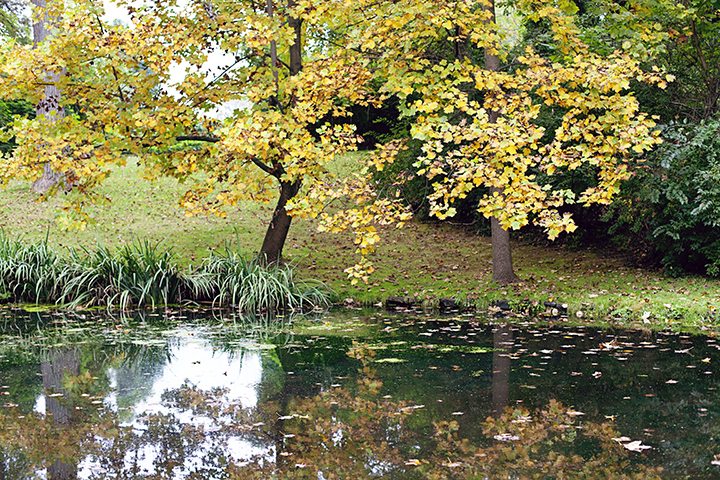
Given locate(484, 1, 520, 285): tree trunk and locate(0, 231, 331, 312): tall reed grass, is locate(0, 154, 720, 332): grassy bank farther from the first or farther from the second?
locate(0, 231, 331, 312): tall reed grass

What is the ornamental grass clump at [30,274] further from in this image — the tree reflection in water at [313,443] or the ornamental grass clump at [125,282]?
the tree reflection in water at [313,443]

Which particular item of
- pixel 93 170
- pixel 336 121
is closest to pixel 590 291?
pixel 93 170

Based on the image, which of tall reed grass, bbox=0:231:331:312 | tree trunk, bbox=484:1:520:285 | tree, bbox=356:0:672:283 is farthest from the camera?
tree trunk, bbox=484:1:520:285

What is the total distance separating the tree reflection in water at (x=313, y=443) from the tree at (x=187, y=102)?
3.51 m

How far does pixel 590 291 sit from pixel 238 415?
21.6 ft

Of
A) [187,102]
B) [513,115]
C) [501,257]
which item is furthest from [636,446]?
[187,102]

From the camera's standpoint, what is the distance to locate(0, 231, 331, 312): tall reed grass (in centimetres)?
991

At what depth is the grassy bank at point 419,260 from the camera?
869 centimetres

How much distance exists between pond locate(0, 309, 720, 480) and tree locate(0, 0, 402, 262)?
2.01 metres

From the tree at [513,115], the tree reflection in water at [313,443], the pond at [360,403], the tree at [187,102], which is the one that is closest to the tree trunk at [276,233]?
the tree at [187,102]

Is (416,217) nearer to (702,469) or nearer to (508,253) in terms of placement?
(508,253)

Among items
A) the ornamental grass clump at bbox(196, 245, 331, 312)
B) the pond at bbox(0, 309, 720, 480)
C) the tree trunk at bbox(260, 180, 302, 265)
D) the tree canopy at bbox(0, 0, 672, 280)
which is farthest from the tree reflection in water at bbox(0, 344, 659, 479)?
the tree trunk at bbox(260, 180, 302, 265)

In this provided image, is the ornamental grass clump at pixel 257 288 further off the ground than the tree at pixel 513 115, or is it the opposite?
the tree at pixel 513 115

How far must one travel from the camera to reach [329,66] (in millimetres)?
8602
